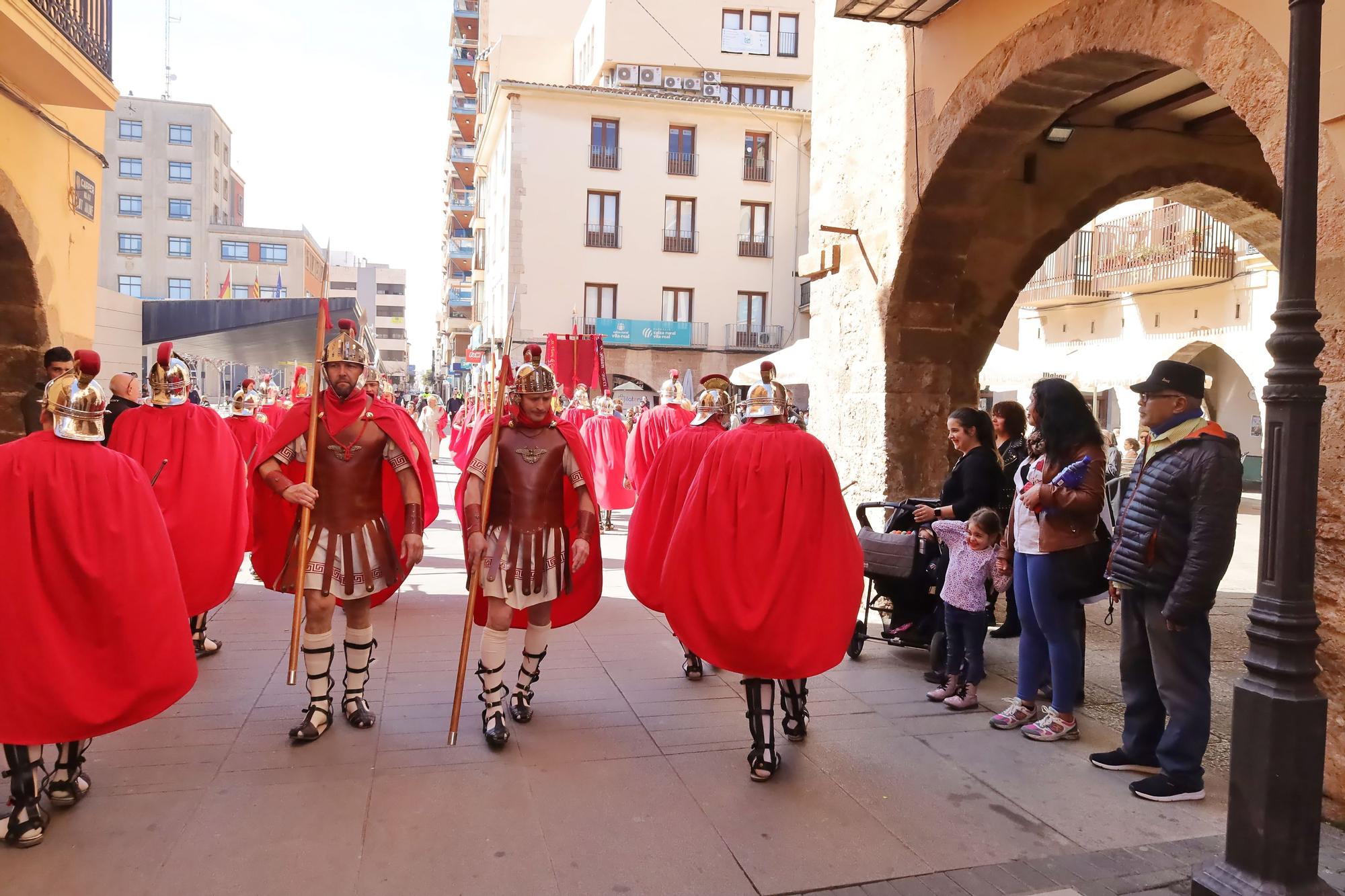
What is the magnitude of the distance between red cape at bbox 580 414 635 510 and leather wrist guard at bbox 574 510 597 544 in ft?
23.5

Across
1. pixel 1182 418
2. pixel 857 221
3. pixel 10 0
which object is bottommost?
pixel 1182 418

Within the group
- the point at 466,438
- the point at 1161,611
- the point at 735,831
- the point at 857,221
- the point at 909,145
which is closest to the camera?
the point at 735,831

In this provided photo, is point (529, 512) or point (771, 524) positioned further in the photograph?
point (529, 512)

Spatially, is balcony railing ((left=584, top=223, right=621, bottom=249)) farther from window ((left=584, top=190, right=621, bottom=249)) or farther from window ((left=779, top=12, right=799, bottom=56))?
window ((left=779, top=12, right=799, bottom=56))

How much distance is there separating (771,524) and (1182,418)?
1817mm

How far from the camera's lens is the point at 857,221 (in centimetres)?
791

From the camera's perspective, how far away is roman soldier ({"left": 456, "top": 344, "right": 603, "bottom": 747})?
4.68 meters

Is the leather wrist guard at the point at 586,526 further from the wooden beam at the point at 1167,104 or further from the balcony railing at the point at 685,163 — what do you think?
the balcony railing at the point at 685,163

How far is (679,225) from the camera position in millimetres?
31906

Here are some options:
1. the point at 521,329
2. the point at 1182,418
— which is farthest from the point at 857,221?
the point at 521,329

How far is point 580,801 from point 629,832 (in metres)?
0.34

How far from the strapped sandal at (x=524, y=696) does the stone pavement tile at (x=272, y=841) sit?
0.98m

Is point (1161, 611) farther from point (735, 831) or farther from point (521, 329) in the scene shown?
point (521, 329)

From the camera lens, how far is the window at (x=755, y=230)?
32.3 meters
